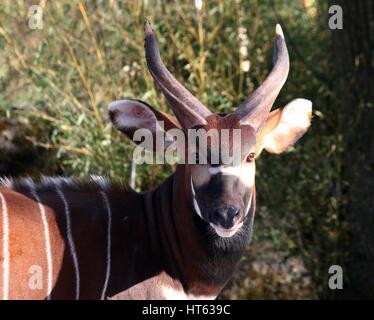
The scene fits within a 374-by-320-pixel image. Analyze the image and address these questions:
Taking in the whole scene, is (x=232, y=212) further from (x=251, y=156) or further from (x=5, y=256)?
(x=5, y=256)

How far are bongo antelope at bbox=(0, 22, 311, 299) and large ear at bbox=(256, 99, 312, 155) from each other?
4.0 inches

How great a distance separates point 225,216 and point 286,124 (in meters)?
0.76

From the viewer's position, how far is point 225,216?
3143 mm

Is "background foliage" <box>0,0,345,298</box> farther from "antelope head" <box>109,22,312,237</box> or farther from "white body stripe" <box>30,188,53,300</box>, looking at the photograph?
"white body stripe" <box>30,188,53,300</box>

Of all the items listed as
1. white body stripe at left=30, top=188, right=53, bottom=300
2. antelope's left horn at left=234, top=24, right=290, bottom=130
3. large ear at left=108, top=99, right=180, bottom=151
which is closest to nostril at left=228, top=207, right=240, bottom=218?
antelope's left horn at left=234, top=24, right=290, bottom=130

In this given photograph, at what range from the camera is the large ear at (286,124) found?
3695mm

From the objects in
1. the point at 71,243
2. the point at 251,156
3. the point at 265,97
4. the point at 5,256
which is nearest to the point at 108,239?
the point at 71,243

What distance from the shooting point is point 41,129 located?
5.89 meters

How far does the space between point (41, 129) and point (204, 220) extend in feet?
9.15

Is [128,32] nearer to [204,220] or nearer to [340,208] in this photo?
[340,208]

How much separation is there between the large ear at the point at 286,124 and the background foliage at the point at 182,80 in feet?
5.58

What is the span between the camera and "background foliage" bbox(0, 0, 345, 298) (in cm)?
557

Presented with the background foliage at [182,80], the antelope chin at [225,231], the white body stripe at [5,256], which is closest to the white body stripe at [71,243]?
the white body stripe at [5,256]
